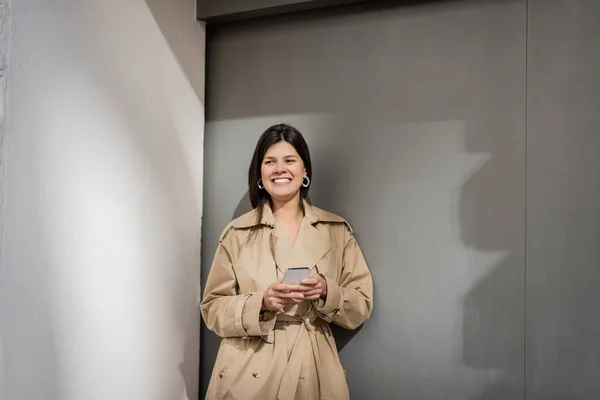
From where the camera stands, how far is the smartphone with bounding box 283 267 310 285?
91.6 inches

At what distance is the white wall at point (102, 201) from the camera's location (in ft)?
7.13

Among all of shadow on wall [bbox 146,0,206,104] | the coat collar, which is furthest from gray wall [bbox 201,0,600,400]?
shadow on wall [bbox 146,0,206,104]

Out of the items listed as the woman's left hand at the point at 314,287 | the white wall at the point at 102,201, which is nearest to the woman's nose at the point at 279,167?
the woman's left hand at the point at 314,287

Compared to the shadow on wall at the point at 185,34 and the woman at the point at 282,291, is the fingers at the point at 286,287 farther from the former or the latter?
the shadow on wall at the point at 185,34

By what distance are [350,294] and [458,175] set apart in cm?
66

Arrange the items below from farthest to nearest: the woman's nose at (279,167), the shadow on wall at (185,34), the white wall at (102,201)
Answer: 1. the shadow on wall at (185,34)
2. the woman's nose at (279,167)
3. the white wall at (102,201)

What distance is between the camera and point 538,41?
247 centimetres

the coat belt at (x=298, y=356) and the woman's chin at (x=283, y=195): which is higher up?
the woman's chin at (x=283, y=195)

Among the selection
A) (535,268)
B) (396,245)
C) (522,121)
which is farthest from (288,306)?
(522,121)

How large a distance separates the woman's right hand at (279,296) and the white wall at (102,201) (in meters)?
0.64

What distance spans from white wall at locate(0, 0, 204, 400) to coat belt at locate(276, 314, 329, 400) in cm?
65

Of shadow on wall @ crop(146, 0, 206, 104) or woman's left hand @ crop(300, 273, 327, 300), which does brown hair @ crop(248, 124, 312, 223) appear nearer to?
woman's left hand @ crop(300, 273, 327, 300)

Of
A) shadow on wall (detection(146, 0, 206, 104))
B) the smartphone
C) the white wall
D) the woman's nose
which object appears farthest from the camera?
shadow on wall (detection(146, 0, 206, 104))

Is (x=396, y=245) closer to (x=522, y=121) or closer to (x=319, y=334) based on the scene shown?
(x=319, y=334)
